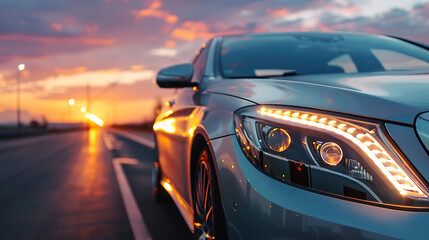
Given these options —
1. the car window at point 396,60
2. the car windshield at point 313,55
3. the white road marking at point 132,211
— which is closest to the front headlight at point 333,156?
the car windshield at point 313,55

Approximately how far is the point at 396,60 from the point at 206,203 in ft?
6.48

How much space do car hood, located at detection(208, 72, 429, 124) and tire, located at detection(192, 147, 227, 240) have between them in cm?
45

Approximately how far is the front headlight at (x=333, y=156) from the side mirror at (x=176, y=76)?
1.67 meters

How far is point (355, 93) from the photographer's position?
2.18 m

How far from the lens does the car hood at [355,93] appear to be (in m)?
1.99

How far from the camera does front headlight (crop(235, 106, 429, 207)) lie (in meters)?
1.82

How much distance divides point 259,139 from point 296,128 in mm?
193

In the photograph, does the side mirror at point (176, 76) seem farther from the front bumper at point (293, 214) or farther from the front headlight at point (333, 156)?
the front headlight at point (333, 156)

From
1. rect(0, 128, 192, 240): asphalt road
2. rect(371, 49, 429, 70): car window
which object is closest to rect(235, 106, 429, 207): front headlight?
rect(371, 49, 429, 70): car window

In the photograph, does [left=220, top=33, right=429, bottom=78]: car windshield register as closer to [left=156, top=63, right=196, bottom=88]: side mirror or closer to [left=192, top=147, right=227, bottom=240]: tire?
[left=156, top=63, right=196, bottom=88]: side mirror

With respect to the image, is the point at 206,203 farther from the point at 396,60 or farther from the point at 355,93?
the point at 396,60

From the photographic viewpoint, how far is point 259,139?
7.26ft

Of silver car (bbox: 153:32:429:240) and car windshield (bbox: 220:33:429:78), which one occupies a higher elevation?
car windshield (bbox: 220:33:429:78)

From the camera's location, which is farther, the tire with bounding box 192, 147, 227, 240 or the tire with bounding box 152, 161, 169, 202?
the tire with bounding box 152, 161, 169, 202
